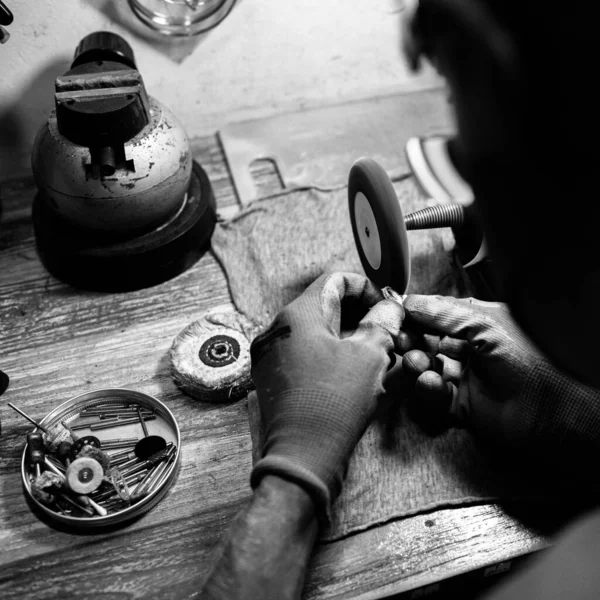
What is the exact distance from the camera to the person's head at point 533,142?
1.22 feet

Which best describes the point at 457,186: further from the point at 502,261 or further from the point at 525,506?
the point at 502,261

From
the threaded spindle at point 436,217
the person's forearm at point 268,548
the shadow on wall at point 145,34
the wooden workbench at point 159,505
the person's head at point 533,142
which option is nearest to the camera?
the person's head at point 533,142

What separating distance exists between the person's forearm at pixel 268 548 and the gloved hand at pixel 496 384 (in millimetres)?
362

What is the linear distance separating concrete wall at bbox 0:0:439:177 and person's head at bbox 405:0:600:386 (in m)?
1.36

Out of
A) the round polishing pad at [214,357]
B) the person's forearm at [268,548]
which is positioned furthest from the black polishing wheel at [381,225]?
the person's forearm at [268,548]

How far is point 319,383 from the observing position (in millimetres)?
1064

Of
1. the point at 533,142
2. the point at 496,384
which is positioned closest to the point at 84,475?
the point at 496,384

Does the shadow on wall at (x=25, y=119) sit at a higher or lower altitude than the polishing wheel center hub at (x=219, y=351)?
higher

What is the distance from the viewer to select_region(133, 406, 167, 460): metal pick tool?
121 cm

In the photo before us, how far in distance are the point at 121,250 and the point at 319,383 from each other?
0.63m

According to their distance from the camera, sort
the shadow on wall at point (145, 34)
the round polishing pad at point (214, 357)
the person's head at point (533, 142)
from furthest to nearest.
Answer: the shadow on wall at point (145, 34) → the round polishing pad at point (214, 357) → the person's head at point (533, 142)

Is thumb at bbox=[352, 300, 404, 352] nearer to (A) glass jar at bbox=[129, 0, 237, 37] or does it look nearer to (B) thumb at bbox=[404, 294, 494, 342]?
(B) thumb at bbox=[404, 294, 494, 342]

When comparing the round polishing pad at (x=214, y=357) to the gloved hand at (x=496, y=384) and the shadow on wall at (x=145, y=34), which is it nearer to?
the gloved hand at (x=496, y=384)

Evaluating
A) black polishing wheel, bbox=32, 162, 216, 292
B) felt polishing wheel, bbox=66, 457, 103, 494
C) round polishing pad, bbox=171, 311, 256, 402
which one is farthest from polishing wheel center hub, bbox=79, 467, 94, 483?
black polishing wheel, bbox=32, 162, 216, 292
